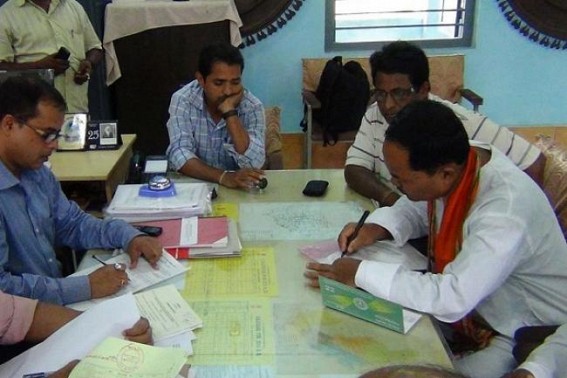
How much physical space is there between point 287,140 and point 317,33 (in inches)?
33.8

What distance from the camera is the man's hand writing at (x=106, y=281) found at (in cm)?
132

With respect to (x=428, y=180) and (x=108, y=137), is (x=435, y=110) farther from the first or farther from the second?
(x=108, y=137)

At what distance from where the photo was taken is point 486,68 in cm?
432

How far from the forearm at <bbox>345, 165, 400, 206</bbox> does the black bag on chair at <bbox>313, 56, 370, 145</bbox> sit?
1546mm

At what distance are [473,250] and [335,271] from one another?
0.33m

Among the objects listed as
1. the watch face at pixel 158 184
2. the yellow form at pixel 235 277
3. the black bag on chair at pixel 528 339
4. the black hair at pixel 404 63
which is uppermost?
the black hair at pixel 404 63

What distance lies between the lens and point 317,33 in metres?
4.18

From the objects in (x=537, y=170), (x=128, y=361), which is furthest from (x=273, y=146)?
(x=128, y=361)

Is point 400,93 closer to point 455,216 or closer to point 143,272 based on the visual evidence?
point 455,216

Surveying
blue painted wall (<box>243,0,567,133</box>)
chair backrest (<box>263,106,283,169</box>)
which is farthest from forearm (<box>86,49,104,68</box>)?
chair backrest (<box>263,106,283,169</box>)

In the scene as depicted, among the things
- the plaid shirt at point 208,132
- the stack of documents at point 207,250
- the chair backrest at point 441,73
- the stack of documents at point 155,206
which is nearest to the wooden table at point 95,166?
the plaid shirt at point 208,132

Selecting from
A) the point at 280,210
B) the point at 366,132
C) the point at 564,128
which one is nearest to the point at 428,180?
the point at 280,210

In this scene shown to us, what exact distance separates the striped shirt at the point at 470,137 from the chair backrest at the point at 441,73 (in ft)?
6.27

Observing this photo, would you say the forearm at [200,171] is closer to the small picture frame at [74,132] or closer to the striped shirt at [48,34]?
the small picture frame at [74,132]
